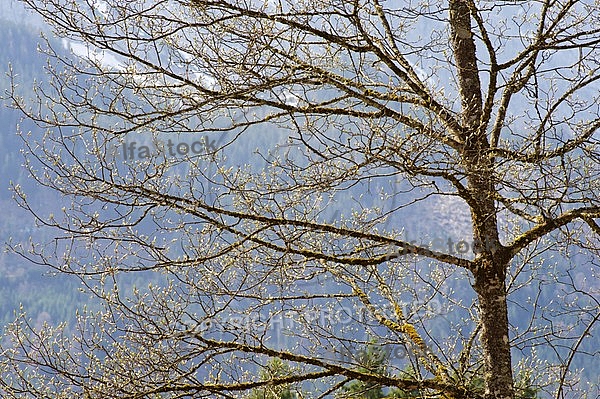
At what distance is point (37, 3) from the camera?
4.04 meters

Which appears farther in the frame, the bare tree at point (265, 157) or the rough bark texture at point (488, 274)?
the rough bark texture at point (488, 274)

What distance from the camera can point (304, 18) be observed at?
389cm

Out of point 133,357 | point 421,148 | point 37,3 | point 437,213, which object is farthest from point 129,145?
point 437,213

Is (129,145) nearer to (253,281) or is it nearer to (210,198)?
(210,198)

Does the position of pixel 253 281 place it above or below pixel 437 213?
below

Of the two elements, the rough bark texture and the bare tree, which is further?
the rough bark texture

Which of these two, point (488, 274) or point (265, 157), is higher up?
point (265, 157)

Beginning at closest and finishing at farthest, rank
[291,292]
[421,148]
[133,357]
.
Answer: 1. [421,148]
2. [133,357]
3. [291,292]

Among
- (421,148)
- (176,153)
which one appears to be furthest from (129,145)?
(421,148)

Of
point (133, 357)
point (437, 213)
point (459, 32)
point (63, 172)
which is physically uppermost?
point (437, 213)

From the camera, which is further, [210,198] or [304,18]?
[210,198]

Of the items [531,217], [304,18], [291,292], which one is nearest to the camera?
[304,18]

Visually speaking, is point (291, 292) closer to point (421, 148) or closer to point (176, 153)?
point (176, 153)

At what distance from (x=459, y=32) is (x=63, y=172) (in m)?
2.29
